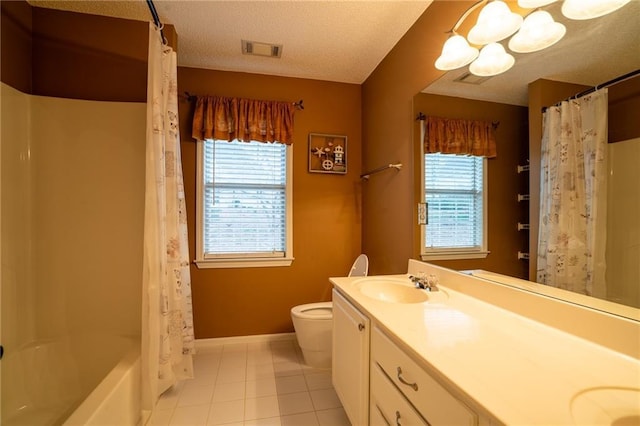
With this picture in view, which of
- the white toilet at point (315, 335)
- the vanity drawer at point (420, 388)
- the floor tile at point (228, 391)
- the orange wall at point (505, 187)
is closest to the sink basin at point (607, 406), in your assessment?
the vanity drawer at point (420, 388)

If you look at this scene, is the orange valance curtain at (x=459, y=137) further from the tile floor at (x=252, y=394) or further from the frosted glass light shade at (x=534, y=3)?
the tile floor at (x=252, y=394)

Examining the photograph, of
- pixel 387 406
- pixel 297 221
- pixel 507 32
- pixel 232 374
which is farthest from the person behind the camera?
pixel 297 221

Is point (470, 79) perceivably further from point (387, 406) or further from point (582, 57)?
point (387, 406)

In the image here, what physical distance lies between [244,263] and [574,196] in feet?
7.14

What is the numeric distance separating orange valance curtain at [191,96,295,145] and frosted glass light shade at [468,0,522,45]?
153cm

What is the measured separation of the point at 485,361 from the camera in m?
0.67

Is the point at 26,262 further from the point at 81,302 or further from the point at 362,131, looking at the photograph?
the point at 362,131

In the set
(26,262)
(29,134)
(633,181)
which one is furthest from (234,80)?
(633,181)

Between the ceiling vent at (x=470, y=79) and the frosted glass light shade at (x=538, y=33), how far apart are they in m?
0.20

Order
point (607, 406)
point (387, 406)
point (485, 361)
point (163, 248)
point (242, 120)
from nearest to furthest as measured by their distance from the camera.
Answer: point (607, 406), point (485, 361), point (387, 406), point (163, 248), point (242, 120)

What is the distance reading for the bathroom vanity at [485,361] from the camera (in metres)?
0.54

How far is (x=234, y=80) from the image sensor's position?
2.29 m

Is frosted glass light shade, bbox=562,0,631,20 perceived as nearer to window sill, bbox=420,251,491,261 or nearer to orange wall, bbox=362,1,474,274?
orange wall, bbox=362,1,474,274

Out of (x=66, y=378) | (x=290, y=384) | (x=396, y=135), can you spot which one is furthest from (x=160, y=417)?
(x=396, y=135)
